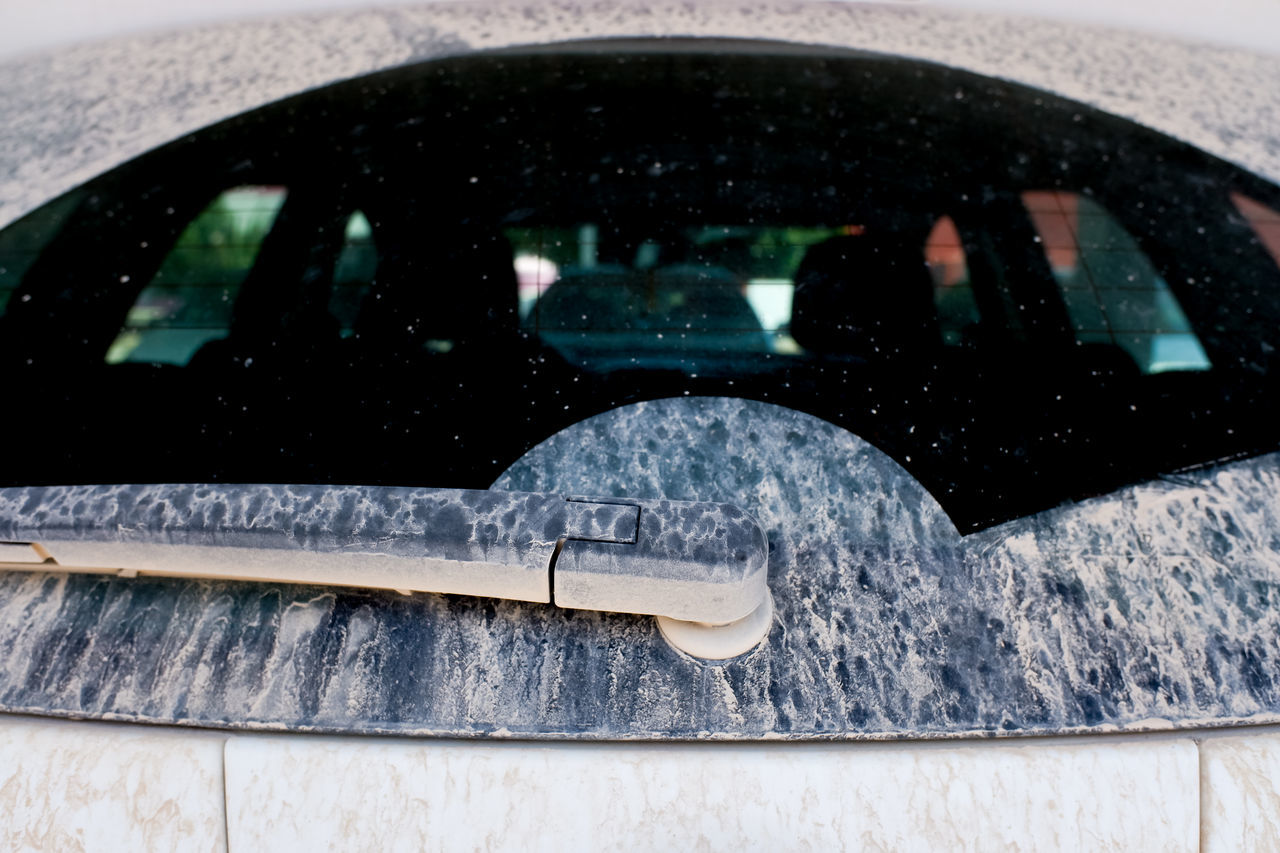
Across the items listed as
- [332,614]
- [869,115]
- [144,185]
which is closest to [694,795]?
[332,614]

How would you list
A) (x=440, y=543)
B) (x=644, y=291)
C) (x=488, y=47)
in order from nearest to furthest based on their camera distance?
(x=440, y=543) < (x=644, y=291) < (x=488, y=47)

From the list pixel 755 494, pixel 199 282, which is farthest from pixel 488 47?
pixel 755 494

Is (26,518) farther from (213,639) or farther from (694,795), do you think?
(694,795)

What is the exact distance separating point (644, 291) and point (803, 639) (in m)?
0.48

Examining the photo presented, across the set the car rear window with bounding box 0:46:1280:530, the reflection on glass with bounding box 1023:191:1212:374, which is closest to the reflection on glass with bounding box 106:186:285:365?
the car rear window with bounding box 0:46:1280:530

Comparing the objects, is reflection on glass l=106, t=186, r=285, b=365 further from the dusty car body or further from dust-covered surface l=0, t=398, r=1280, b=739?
dust-covered surface l=0, t=398, r=1280, b=739

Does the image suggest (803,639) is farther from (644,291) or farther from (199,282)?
(199,282)

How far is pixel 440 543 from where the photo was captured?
2.42 ft

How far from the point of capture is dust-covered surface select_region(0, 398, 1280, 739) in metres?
0.76

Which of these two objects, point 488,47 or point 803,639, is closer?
point 803,639

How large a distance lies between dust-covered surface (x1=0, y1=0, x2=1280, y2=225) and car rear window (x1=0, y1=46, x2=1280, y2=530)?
107 mm

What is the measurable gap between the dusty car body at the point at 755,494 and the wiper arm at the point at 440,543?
12 millimetres

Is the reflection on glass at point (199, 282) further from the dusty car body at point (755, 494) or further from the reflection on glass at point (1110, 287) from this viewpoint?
the reflection on glass at point (1110, 287)

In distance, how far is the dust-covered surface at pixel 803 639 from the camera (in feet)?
2.48
